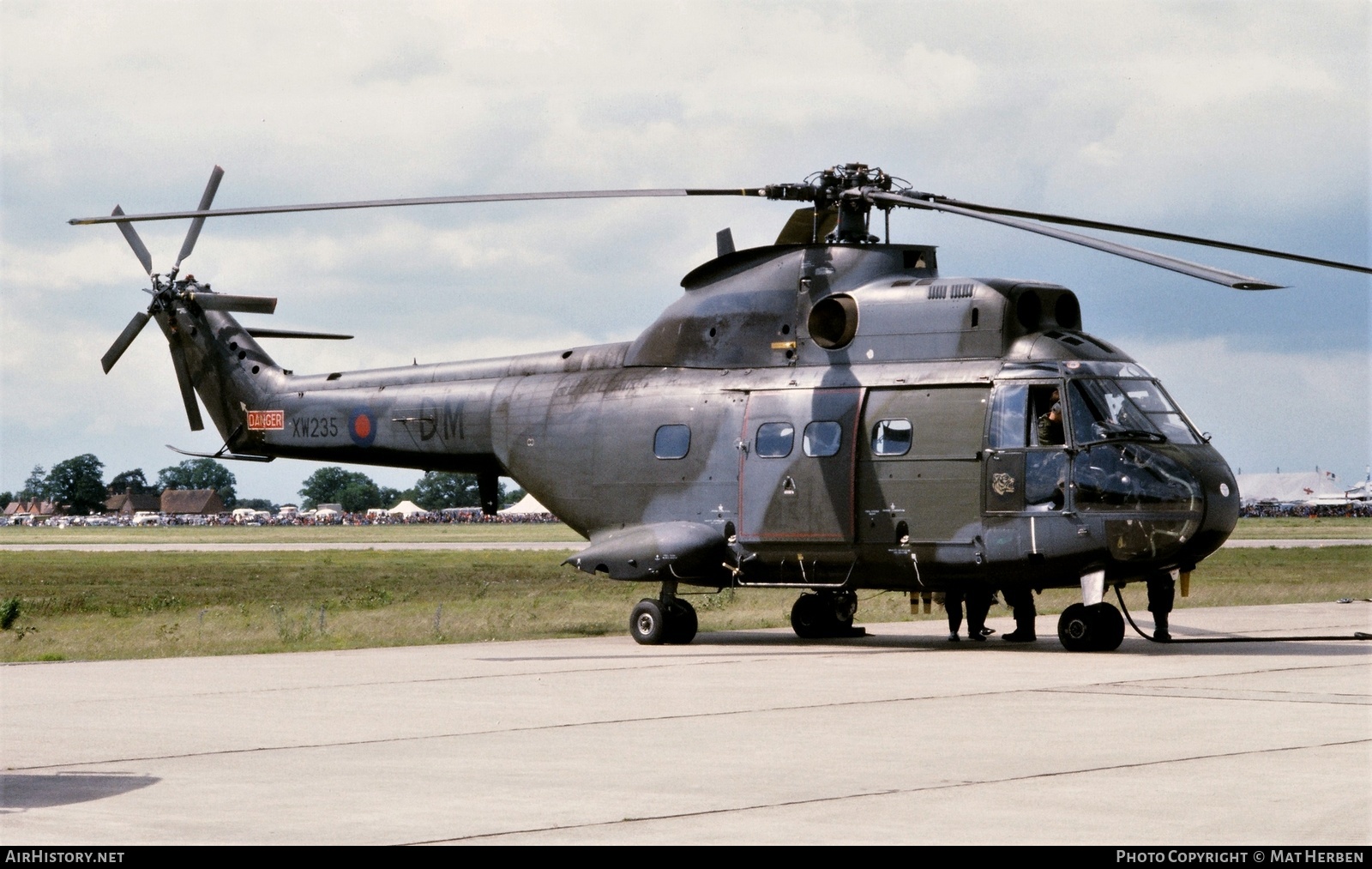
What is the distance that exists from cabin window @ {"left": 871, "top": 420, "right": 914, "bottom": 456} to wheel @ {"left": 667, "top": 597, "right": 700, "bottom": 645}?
11.6ft

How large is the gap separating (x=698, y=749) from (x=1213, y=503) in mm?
9573

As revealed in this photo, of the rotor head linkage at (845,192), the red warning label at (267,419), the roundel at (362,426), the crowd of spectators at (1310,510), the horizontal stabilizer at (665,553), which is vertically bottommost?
the crowd of spectators at (1310,510)

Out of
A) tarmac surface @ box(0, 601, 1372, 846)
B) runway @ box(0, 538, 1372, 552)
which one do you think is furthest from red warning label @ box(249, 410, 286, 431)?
runway @ box(0, 538, 1372, 552)

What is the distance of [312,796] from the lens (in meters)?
9.97

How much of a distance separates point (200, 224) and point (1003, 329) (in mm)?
14434

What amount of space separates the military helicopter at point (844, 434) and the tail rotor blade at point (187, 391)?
477 cm

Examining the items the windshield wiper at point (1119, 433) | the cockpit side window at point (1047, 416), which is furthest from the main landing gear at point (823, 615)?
the windshield wiper at point (1119, 433)

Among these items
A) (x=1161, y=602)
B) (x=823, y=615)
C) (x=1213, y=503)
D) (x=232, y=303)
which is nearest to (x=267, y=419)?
(x=232, y=303)

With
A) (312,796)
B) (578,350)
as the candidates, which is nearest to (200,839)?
(312,796)

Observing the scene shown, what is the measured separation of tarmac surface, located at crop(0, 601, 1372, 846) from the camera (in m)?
8.89

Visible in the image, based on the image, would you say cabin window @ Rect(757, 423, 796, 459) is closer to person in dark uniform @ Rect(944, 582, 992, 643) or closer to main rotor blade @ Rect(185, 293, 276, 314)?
person in dark uniform @ Rect(944, 582, 992, 643)

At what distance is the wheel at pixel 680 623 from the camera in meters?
22.5

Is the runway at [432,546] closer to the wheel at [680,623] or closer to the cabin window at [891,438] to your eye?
the wheel at [680,623]

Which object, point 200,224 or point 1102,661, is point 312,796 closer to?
point 1102,661
